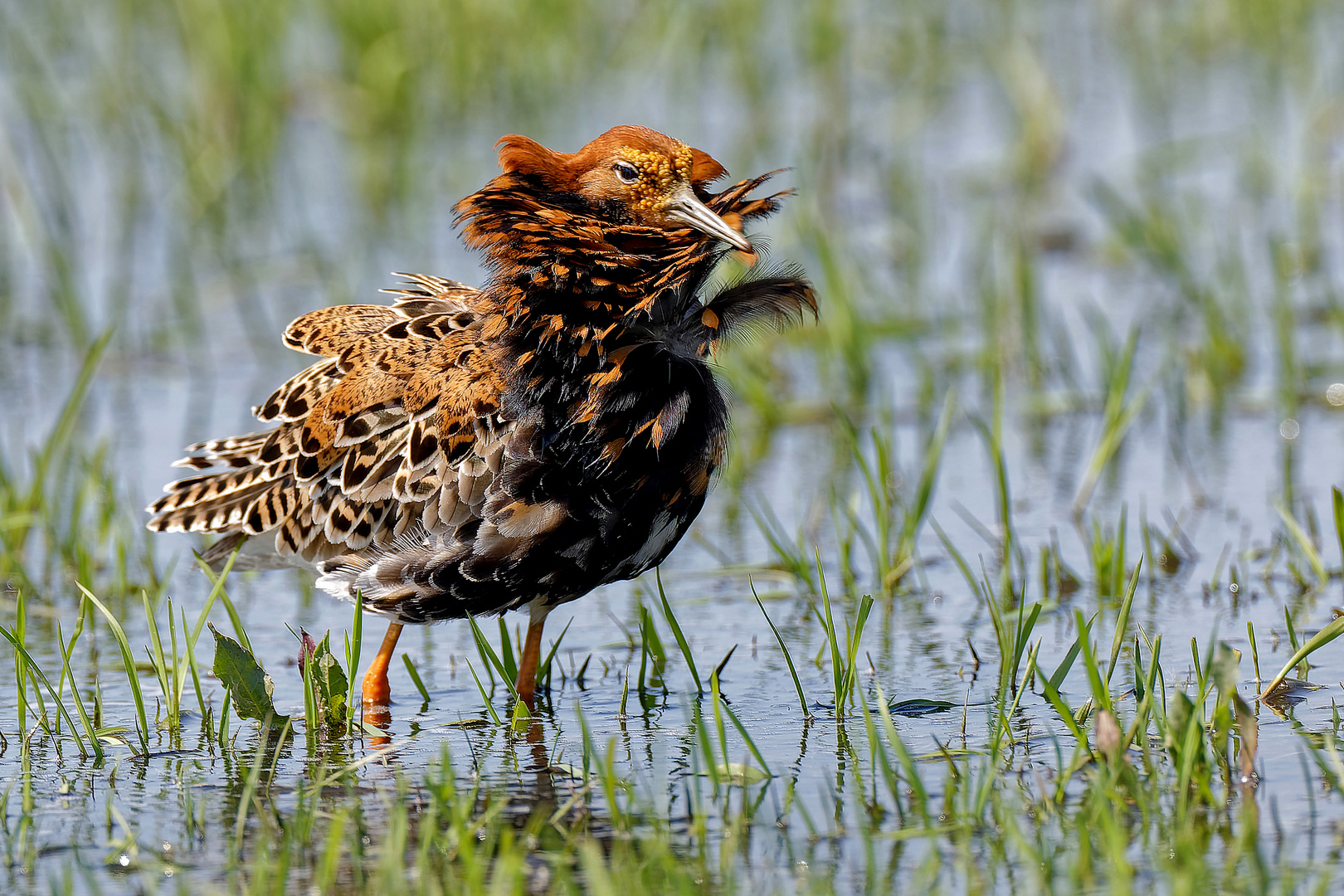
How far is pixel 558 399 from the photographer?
542cm

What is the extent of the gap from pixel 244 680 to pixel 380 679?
0.66 metres

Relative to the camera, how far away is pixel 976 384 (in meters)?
9.15

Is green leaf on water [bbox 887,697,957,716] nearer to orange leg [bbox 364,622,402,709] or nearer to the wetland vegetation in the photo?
the wetland vegetation

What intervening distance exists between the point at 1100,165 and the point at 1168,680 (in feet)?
24.1

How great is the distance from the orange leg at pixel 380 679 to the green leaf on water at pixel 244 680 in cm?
49

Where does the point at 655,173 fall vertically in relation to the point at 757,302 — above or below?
above

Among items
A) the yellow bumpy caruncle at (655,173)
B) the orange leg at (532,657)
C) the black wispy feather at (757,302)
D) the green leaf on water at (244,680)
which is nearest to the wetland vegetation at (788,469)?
the green leaf on water at (244,680)

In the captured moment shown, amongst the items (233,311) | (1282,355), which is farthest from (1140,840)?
(233,311)

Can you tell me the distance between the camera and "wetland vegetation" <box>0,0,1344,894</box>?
4.45 meters

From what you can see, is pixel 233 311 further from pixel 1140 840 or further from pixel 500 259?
pixel 1140 840

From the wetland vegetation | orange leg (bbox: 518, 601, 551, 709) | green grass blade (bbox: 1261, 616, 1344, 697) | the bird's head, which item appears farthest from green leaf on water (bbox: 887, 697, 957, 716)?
the bird's head

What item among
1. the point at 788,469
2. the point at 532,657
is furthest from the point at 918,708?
the point at 788,469

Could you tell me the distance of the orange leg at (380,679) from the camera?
5801 mm

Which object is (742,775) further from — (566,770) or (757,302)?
(757,302)
